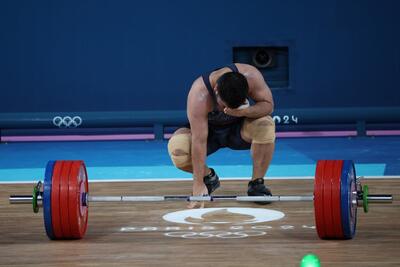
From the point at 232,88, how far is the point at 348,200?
0.94 m

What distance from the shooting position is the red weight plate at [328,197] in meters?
3.99

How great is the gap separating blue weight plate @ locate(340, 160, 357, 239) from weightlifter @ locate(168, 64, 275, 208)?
2.59 feet

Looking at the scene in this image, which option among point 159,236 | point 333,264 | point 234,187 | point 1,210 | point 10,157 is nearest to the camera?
point 333,264

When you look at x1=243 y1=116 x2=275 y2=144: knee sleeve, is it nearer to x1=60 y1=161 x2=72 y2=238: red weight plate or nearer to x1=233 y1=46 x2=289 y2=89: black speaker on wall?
x1=60 y1=161 x2=72 y2=238: red weight plate

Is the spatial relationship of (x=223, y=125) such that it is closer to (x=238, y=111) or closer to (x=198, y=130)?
(x=198, y=130)

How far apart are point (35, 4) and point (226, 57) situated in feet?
7.47

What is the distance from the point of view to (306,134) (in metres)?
10.1

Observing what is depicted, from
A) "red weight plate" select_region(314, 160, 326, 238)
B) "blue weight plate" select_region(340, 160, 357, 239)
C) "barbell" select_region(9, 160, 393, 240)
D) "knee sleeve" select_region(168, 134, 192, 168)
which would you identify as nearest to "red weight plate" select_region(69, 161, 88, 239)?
"barbell" select_region(9, 160, 393, 240)

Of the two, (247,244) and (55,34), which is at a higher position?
(55,34)

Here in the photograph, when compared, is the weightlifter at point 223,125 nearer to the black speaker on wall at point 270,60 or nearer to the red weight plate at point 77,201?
the red weight plate at point 77,201

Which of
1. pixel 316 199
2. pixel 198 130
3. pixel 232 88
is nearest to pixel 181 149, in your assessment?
pixel 198 130

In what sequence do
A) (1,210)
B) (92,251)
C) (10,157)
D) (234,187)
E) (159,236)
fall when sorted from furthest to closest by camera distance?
(10,157)
(234,187)
(1,210)
(159,236)
(92,251)

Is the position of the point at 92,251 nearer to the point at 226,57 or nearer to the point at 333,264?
the point at 333,264

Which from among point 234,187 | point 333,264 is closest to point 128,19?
point 234,187
